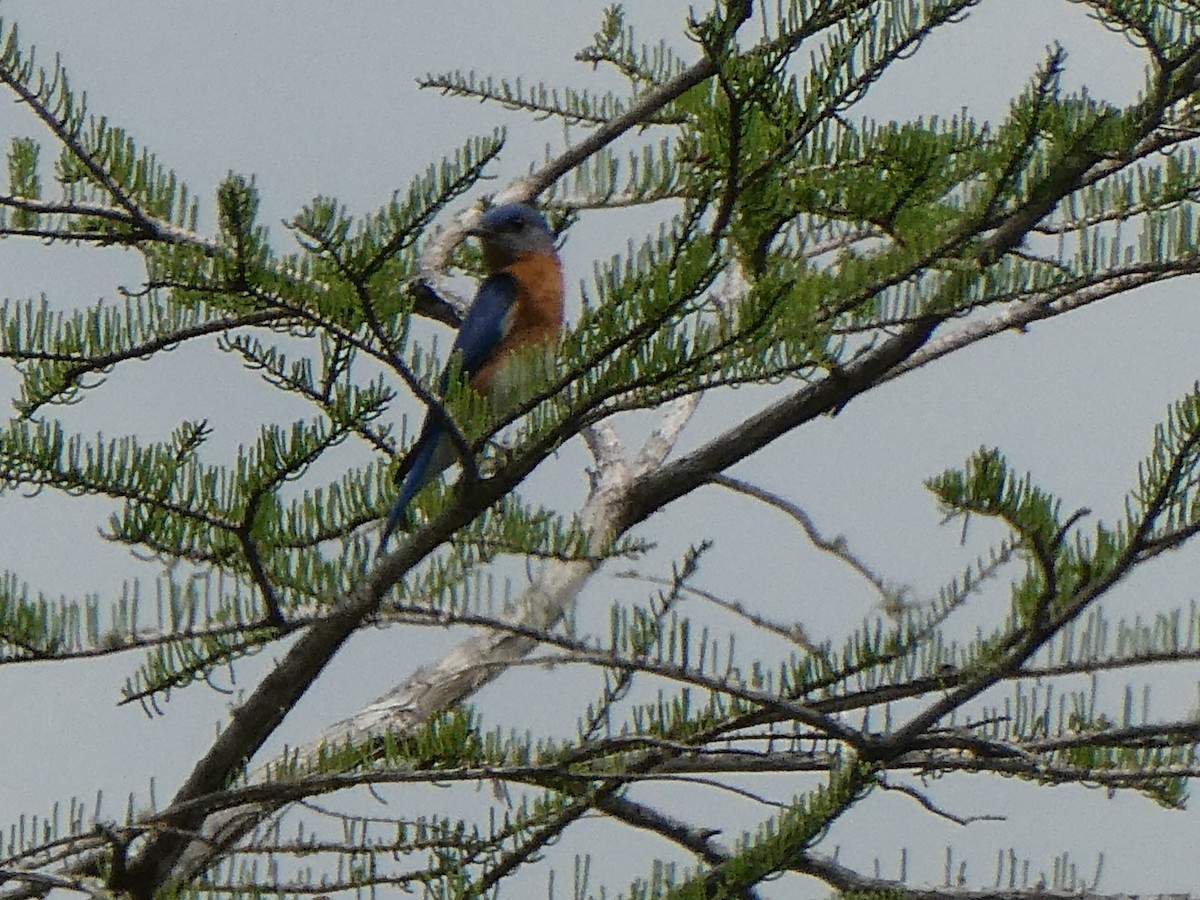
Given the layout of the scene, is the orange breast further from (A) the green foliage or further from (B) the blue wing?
(A) the green foliage

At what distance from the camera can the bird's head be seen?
340 cm

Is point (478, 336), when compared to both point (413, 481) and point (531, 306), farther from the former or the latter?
point (413, 481)

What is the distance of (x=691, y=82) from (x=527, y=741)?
36.0 inches

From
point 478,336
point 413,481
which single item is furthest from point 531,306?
point 413,481

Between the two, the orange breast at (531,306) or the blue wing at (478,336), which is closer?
the blue wing at (478,336)

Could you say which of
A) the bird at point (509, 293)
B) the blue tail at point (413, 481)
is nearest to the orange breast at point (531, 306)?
the bird at point (509, 293)

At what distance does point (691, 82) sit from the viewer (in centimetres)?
222

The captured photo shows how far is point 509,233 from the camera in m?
3.44

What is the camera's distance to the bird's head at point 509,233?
3.40 metres

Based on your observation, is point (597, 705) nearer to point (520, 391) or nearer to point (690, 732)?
point (690, 732)

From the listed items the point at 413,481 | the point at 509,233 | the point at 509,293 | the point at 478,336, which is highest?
the point at 509,233

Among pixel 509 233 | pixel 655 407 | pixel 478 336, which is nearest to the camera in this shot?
pixel 655 407

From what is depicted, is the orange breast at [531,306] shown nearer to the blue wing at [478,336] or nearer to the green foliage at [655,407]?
the blue wing at [478,336]

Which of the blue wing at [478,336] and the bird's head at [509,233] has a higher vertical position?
the bird's head at [509,233]
